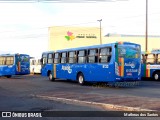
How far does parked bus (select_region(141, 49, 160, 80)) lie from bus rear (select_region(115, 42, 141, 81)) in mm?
7702

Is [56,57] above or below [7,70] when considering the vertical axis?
above

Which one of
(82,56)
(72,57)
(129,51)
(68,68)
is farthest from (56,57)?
(129,51)

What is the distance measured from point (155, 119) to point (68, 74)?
17615 millimetres

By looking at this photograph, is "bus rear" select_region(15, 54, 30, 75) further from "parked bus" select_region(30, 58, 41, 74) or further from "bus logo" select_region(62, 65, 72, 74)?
"bus logo" select_region(62, 65, 72, 74)

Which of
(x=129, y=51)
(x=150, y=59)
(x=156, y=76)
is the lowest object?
(x=156, y=76)

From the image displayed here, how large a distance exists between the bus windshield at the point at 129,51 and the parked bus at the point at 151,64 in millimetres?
7597

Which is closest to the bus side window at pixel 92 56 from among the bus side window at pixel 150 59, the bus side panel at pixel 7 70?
the bus side window at pixel 150 59

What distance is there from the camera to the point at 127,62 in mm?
21922

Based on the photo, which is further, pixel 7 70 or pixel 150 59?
pixel 7 70

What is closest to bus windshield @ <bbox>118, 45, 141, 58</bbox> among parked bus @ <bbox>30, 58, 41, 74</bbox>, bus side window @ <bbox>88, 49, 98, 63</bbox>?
bus side window @ <bbox>88, 49, 98, 63</bbox>

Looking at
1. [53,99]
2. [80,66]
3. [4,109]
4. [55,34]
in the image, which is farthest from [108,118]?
[55,34]

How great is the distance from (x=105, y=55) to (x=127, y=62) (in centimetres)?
154

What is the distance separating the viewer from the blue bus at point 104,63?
848 inches

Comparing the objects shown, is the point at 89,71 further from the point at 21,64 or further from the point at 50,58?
the point at 21,64
